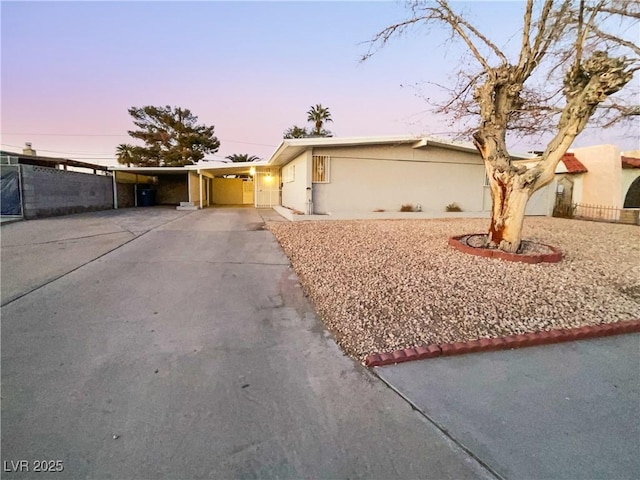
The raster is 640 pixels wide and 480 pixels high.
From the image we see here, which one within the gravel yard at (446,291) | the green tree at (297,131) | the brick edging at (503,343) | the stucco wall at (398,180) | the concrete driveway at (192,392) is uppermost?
the green tree at (297,131)

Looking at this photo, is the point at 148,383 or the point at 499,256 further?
the point at 499,256

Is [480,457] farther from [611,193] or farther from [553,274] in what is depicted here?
[611,193]

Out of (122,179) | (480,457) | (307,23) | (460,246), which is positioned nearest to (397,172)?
(307,23)

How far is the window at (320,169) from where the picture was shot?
1184 cm

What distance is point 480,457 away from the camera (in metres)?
1.67

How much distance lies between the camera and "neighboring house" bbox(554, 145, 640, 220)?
47.3ft

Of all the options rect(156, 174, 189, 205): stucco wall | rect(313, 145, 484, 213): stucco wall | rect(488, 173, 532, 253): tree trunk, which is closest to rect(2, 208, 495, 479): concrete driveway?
rect(488, 173, 532, 253): tree trunk

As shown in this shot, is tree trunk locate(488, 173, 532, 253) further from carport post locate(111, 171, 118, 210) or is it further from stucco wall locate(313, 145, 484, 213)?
carport post locate(111, 171, 118, 210)

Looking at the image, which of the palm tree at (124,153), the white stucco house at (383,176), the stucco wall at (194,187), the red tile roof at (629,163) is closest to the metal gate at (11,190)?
the stucco wall at (194,187)

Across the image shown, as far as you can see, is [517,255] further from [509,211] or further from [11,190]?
[11,190]

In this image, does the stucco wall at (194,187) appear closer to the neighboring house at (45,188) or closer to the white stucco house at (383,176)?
the neighboring house at (45,188)

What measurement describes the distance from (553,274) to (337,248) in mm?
3693

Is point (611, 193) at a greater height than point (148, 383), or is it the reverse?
point (611, 193)

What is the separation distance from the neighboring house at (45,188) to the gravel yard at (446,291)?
33.3 ft
